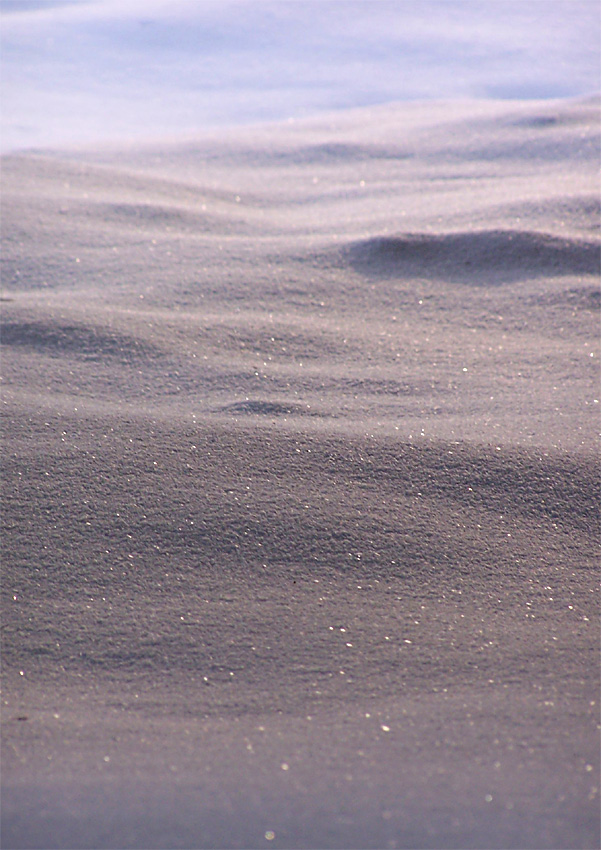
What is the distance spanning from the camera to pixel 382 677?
3.07 ft

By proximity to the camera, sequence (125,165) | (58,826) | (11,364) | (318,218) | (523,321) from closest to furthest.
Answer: (58,826) < (11,364) < (523,321) < (318,218) < (125,165)

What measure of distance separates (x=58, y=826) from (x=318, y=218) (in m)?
2.21

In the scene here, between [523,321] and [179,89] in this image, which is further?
[179,89]

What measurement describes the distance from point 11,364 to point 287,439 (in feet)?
2.19

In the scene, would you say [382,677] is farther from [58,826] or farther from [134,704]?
[58,826]

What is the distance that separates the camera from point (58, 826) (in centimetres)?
70

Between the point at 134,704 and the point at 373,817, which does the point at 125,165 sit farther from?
the point at 373,817

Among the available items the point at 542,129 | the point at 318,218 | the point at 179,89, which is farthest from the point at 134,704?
the point at 179,89

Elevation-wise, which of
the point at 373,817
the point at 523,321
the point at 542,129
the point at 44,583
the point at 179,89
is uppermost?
the point at 179,89

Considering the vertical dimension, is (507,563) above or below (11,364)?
below

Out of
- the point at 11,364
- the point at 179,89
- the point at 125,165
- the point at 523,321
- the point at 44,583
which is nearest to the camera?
the point at 44,583

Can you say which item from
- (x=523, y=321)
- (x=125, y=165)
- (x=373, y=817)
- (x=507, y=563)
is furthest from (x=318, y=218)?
(x=373, y=817)

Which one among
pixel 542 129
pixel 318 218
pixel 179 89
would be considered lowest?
pixel 318 218

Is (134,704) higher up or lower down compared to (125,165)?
lower down
